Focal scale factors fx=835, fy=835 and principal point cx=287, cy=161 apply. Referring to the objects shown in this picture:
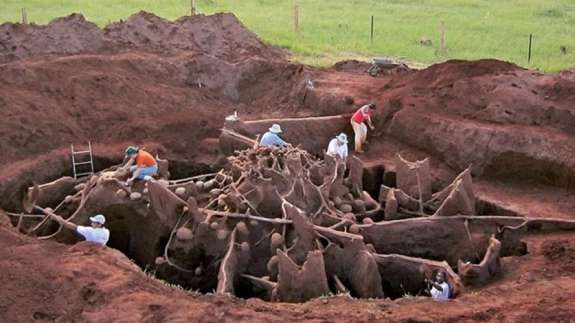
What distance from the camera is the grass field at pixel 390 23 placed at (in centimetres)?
3189

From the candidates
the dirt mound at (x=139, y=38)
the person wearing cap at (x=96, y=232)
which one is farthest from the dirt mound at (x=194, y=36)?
the person wearing cap at (x=96, y=232)

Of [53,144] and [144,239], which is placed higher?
[53,144]

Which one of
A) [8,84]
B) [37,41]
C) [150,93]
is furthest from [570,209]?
[37,41]

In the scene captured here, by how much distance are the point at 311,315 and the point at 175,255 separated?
527 centimetres

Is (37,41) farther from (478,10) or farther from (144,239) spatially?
(478,10)

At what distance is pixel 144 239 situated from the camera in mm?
17750

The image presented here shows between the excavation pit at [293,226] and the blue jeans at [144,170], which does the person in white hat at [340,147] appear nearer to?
the excavation pit at [293,226]

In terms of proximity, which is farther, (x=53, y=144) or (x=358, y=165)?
(x=53, y=144)

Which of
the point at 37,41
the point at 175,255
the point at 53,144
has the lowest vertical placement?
the point at 175,255

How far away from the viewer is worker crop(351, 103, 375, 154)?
20562 millimetres

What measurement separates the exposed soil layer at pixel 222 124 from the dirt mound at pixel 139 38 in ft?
0.21

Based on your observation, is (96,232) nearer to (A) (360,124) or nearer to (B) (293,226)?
(B) (293,226)

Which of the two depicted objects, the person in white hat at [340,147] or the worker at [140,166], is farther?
the person in white hat at [340,147]

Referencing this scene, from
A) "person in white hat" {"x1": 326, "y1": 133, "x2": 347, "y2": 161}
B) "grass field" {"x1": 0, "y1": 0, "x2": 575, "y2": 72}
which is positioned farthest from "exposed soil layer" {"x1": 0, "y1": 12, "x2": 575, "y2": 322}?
"grass field" {"x1": 0, "y1": 0, "x2": 575, "y2": 72}
